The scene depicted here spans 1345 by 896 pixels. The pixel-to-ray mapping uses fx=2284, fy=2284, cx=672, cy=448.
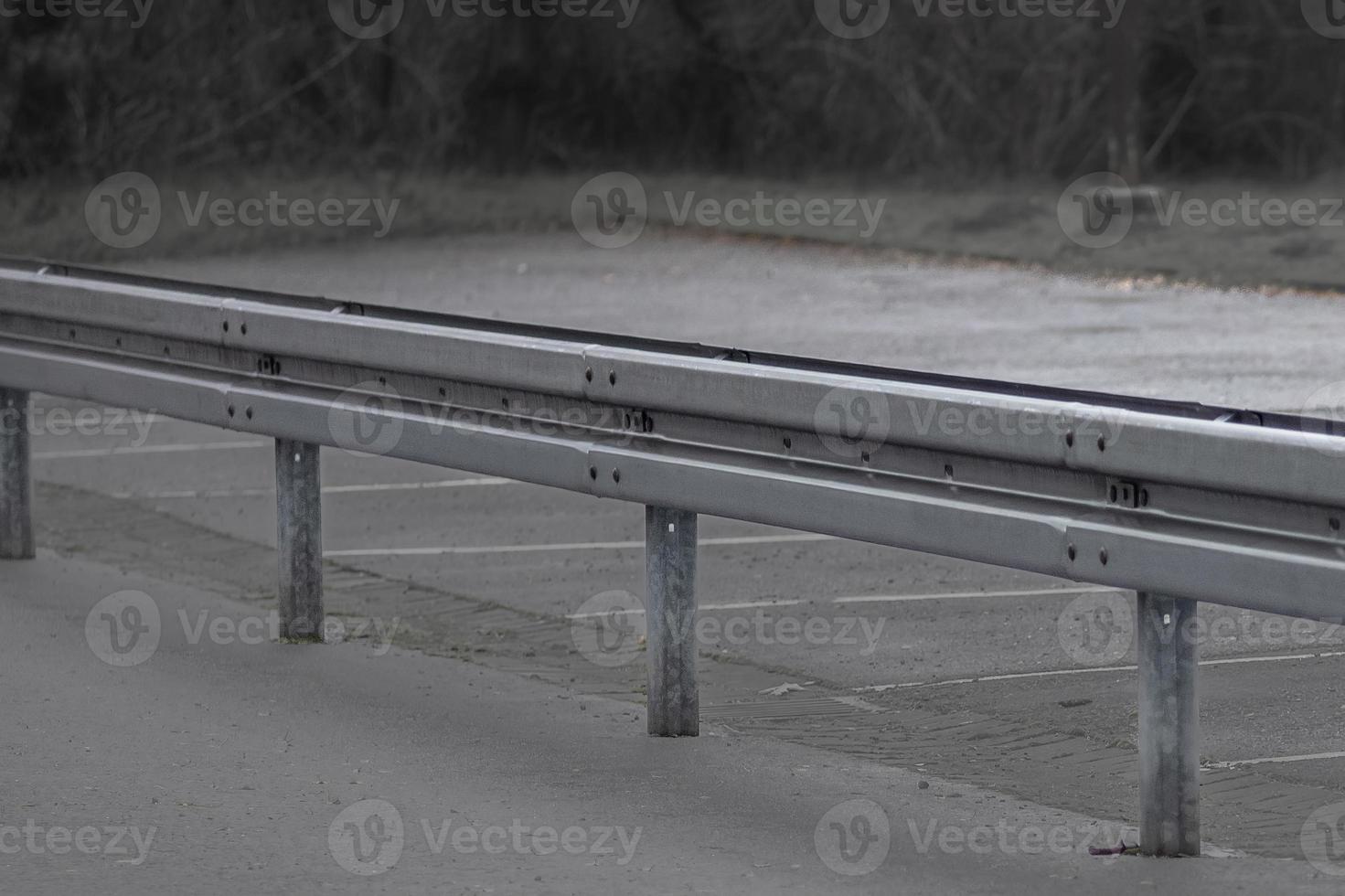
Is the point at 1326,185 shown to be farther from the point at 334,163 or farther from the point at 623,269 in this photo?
the point at 334,163

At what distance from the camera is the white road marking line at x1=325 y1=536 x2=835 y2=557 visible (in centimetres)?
988

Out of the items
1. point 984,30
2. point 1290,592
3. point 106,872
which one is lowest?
point 106,872

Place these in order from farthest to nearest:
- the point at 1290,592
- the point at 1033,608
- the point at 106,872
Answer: the point at 1033,608, the point at 106,872, the point at 1290,592

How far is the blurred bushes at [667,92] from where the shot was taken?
96.2 ft

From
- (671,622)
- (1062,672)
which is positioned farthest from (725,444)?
(1062,672)

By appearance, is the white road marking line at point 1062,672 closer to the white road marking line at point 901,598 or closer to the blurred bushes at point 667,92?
the white road marking line at point 901,598

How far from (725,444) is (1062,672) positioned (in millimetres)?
1601

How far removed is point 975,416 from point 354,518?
5655mm

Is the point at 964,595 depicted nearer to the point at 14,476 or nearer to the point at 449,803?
the point at 449,803

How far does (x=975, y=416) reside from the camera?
567 centimetres

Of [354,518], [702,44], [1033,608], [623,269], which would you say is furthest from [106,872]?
[702,44]

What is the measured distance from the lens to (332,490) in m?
11.7

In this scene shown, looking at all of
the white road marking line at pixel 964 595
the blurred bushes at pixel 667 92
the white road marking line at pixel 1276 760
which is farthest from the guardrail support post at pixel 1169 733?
the blurred bushes at pixel 667 92

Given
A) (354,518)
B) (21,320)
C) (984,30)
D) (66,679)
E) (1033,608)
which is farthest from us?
(984,30)
